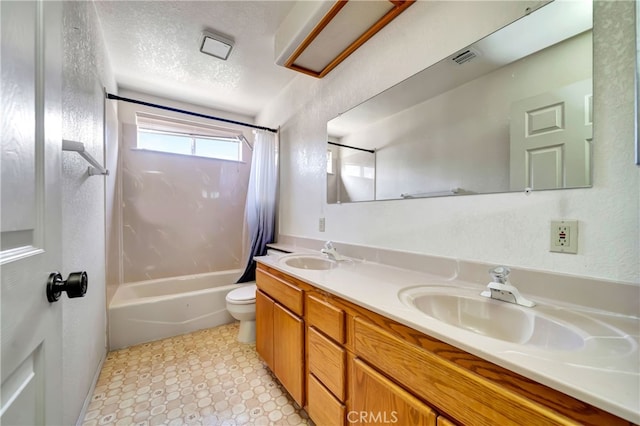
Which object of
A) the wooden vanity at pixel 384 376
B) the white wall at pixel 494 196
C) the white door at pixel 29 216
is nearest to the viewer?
the white door at pixel 29 216

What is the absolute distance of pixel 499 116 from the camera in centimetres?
98

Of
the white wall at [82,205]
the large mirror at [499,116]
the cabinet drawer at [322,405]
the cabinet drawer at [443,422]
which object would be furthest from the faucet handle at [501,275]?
the white wall at [82,205]

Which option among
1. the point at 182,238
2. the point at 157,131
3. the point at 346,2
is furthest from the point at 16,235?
the point at 157,131

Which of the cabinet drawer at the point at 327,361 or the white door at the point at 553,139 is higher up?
the white door at the point at 553,139

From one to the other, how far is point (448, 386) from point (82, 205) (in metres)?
1.88

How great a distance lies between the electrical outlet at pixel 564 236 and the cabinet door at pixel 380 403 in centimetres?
69

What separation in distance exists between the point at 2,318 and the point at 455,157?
1435 millimetres

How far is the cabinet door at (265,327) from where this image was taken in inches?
61.1

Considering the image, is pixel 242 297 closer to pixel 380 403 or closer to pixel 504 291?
pixel 380 403

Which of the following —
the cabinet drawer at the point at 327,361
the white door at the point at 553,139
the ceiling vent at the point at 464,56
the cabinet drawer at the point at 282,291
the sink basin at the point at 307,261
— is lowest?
the cabinet drawer at the point at 327,361

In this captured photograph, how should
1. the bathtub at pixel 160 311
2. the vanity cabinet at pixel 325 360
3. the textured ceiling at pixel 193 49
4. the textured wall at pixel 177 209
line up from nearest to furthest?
the vanity cabinet at pixel 325 360
the textured ceiling at pixel 193 49
the bathtub at pixel 160 311
the textured wall at pixel 177 209

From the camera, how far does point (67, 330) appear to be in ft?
3.59

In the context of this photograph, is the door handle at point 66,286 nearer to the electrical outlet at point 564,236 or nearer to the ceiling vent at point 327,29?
the electrical outlet at point 564,236

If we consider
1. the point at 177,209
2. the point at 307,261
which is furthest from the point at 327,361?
the point at 177,209
